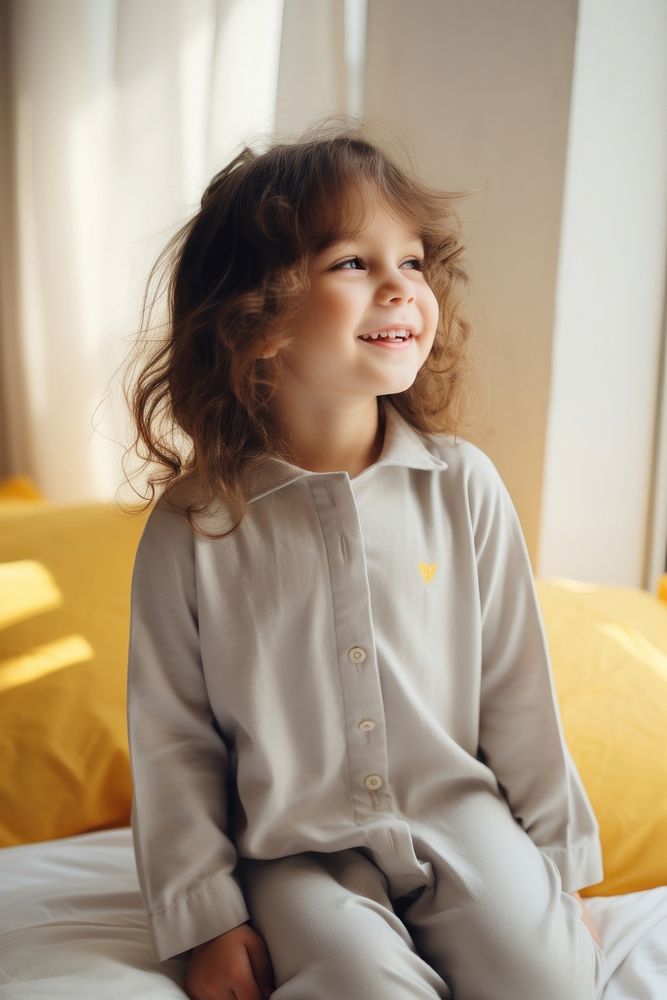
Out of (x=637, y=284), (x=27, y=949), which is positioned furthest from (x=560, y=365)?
(x=27, y=949)

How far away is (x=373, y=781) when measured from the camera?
0.95m

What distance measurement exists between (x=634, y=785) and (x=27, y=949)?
26.7 inches

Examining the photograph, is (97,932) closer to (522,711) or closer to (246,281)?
(522,711)

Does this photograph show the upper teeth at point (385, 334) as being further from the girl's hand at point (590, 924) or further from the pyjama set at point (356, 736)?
the girl's hand at point (590, 924)

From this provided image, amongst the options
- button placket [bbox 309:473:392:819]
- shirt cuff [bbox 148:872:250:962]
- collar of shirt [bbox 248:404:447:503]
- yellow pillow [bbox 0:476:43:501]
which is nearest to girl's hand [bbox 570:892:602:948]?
button placket [bbox 309:473:392:819]

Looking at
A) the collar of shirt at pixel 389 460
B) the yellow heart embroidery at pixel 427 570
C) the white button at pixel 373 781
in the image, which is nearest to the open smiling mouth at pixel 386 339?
the collar of shirt at pixel 389 460

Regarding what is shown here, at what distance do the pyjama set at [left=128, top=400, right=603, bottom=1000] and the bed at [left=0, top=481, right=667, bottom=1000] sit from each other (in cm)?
8

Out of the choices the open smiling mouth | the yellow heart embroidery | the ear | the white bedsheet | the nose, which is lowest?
the white bedsheet

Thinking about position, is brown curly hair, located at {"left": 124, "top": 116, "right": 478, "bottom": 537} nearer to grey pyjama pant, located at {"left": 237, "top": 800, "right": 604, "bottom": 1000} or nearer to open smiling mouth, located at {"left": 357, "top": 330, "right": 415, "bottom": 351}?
open smiling mouth, located at {"left": 357, "top": 330, "right": 415, "bottom": 351}

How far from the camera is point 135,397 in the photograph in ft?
3.40

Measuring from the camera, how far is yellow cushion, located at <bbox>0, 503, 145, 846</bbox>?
1.21 m

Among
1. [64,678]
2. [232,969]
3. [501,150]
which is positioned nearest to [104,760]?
[64,678]

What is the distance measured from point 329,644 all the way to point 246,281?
1.17 feet

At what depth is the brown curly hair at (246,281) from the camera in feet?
3.01
